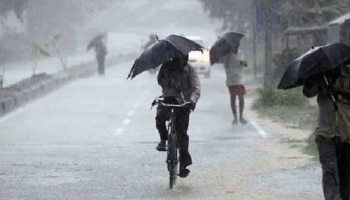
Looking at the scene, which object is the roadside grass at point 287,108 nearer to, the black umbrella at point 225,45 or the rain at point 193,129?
the rain at point 193,129

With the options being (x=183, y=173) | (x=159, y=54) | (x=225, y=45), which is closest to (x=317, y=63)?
(x=159, y=54)

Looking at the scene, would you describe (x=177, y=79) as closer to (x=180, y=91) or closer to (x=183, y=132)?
(x=180, y=91)

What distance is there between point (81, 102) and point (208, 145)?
34.7 feet

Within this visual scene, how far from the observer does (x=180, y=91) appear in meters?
9.53

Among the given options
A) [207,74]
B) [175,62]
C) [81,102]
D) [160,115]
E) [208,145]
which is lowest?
[207,74]

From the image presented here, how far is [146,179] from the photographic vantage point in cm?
1013

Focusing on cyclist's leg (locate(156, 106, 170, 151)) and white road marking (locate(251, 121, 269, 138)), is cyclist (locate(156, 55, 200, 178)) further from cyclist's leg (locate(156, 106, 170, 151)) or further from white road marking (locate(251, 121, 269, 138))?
white road marking (locate(251, 121, 269, 138))

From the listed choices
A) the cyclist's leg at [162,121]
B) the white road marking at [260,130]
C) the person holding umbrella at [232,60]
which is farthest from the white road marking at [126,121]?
the cyclist's leg at [162,121]

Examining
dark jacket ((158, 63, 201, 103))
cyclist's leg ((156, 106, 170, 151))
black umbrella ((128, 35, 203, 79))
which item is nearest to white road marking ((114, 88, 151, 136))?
cyclist's leg ((156, 106, 170, 151))

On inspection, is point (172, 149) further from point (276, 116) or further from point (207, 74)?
point (207, 74)

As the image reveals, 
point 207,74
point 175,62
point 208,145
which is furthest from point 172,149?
point 207,74

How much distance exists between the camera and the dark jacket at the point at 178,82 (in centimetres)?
952

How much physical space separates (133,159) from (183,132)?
2600 mm

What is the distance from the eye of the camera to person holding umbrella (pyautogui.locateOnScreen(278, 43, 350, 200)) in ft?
22.1
